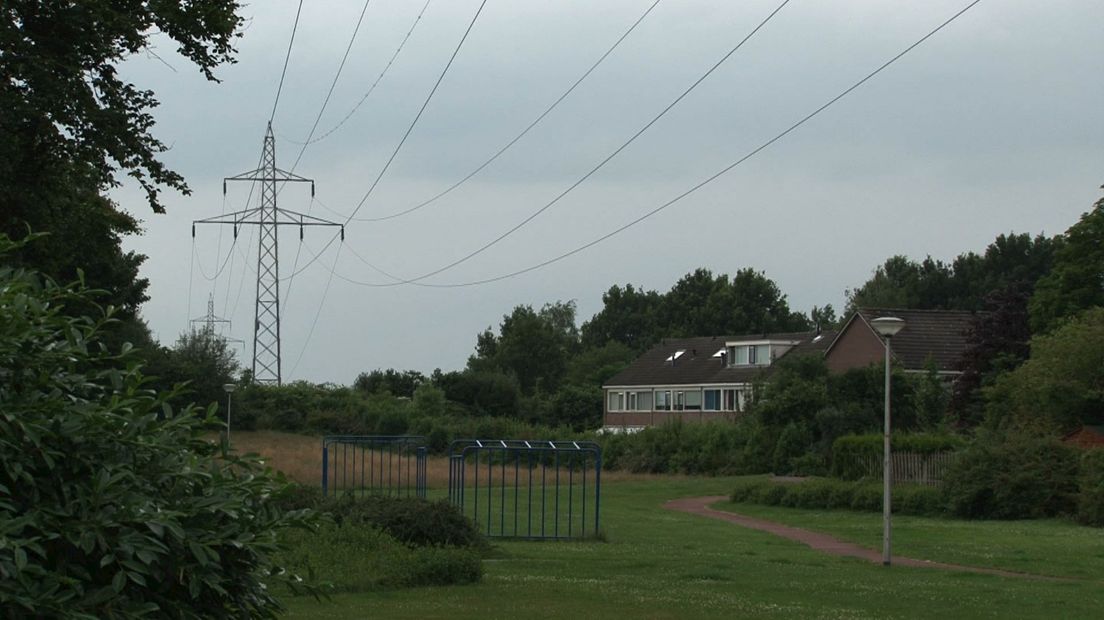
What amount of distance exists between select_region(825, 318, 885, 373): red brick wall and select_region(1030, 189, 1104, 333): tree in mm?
13047

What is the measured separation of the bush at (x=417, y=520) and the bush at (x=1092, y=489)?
18.7 meters

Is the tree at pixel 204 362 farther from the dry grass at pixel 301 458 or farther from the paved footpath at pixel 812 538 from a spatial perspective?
the paved footpath at pixel 812 538

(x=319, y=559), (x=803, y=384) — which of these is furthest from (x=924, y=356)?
(x=319, y=559)

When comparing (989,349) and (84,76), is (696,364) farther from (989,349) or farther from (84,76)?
(84,76)

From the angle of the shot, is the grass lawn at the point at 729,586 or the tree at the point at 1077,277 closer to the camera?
the grass lawn at the point at 729,586

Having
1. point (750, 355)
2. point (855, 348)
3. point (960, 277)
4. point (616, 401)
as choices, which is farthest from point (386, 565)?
point (960, 277)

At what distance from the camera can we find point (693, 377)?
90.8 metres

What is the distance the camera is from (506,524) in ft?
109

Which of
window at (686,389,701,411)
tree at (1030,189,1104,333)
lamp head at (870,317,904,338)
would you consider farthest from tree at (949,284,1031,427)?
lamp head at (870,317,904,338)

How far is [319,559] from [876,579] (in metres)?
→ 8.17

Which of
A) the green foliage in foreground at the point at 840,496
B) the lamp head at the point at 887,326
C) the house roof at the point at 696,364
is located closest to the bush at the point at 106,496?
the lamp head at the point at 887,326

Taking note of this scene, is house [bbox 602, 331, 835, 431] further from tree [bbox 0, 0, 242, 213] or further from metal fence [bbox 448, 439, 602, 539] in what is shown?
tree [bbox 0, 0, 242, 213]

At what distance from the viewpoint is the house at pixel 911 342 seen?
70.6 metres

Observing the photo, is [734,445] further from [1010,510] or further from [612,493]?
[1010,510]
